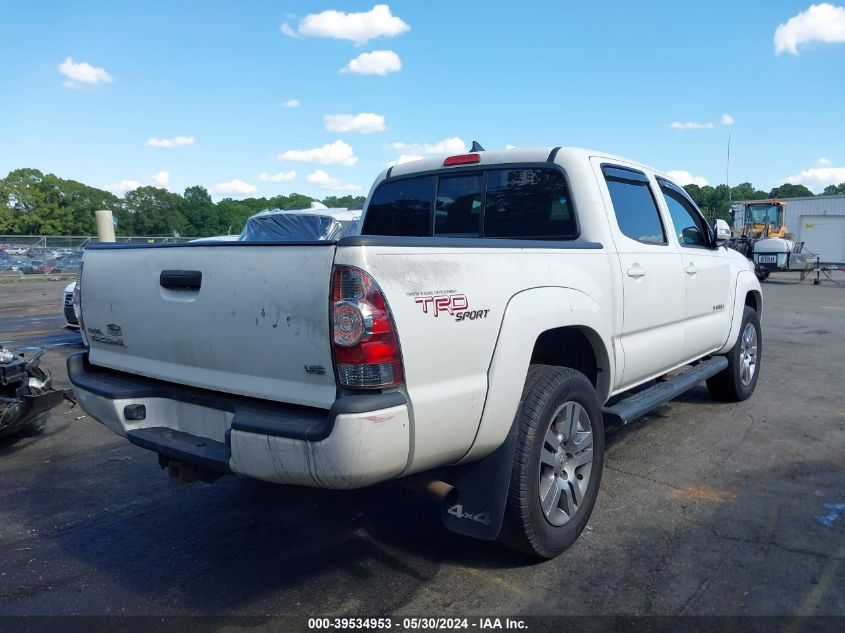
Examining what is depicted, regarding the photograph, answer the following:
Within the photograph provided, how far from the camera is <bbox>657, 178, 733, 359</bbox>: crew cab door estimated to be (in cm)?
490

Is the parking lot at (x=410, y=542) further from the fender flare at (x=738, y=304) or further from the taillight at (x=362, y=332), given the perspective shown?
the taillight at (x=362, y=332)

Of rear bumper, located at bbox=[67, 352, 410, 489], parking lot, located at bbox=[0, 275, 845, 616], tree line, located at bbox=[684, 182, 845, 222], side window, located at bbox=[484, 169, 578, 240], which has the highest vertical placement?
tree line, located at bbox=[684, 182, 845, 222]

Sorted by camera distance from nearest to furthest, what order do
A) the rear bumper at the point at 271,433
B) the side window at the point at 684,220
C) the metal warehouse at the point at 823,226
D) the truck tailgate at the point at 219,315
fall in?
the rear bumper at the point at 271,433, the truck tailgate at the point at 219,315, the side window at the point at 684,220, the metal warehouse at the point at 823,226

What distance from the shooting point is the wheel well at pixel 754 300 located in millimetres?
6492

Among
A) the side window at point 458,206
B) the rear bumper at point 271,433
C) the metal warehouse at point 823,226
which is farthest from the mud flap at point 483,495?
the metal warehouse at point 823,226

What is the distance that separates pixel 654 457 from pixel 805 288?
67.4 ft

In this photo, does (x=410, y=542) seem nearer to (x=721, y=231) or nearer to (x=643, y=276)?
(x=643, y=276)

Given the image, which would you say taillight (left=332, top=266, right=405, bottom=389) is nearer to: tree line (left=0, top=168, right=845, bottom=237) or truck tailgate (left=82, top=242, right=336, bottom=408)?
truck tailgate (left=82, top=242, right=336, bottom=408)

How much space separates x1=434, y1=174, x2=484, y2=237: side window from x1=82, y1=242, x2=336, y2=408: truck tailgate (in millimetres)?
1958

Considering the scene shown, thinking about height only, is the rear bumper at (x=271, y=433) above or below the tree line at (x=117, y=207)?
below

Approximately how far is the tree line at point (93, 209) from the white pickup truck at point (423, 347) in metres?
74.2

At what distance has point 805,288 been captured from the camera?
2192 centimetres

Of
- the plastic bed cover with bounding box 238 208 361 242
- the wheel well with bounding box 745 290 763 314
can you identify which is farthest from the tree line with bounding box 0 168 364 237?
the wheel well with bounding box 745 290 763 314

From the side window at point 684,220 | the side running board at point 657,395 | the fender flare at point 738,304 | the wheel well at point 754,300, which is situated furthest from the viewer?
the wheel well at point 754,300
